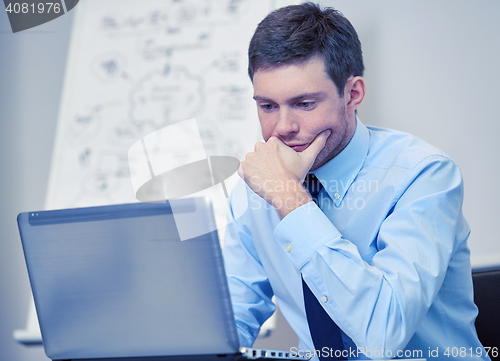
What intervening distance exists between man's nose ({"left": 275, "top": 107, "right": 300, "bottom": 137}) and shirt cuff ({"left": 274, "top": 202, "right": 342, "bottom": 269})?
219mm

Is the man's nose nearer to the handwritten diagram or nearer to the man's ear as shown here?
the man's ear

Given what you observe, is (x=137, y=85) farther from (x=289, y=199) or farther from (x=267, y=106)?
(x=289, y=199)

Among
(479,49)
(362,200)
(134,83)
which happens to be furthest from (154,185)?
(479,49)

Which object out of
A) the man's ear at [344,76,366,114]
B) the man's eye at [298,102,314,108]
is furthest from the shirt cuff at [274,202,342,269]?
the man's ear at [344,76,366,114]

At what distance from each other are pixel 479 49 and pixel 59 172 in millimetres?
1647

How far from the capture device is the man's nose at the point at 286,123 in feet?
3.04

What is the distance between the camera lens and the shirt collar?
986mm

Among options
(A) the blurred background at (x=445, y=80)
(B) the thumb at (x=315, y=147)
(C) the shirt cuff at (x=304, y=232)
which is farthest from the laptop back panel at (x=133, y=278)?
(A) the blurred background at (x=445, y=80)

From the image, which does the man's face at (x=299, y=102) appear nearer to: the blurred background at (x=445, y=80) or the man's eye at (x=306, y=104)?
the man's eye at (x=306, y=104)

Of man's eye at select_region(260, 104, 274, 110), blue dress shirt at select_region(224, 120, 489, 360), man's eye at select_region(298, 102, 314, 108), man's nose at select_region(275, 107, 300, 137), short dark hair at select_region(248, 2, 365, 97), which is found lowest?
blue dress shirt at select_region(224, 120, 489, 360)

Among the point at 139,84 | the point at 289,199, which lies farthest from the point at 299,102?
the point at 139,84

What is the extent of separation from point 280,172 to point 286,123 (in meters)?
0.15

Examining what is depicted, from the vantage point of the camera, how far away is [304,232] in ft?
2.49

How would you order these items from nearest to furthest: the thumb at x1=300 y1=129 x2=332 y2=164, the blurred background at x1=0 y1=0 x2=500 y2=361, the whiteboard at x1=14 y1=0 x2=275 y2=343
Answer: the thumb at x1=300 y1=129 x2=332 y2=164
the blurred background at x1=0 y1=0 x2=500 y2=361
the whiteboard at x1=14 y1=0 x2=275 y2=343
